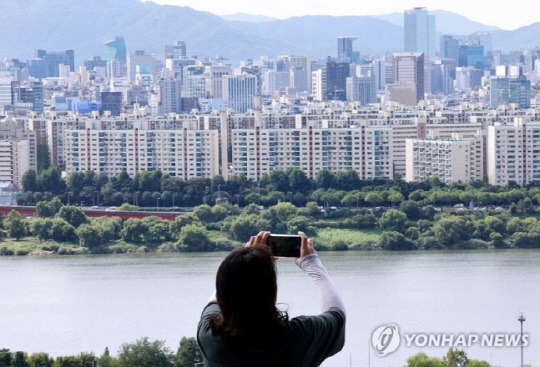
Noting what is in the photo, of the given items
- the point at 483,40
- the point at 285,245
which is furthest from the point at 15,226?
the point at 483,40

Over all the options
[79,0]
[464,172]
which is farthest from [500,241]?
[79,0]

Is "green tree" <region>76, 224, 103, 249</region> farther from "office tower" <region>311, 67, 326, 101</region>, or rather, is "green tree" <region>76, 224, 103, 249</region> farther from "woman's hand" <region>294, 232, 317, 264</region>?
"office tower" <region>311, 67, 326, 101</region>

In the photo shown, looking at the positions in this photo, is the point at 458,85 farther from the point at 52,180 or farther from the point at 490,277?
the point at 490,277

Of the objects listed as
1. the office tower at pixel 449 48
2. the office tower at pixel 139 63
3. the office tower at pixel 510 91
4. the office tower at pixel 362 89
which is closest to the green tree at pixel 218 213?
the office tower at pixel 510 91

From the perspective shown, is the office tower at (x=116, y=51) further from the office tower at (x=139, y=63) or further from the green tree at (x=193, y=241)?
the green tree at (x=193, y=241)

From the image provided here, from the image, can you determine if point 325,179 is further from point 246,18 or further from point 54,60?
point 246,18

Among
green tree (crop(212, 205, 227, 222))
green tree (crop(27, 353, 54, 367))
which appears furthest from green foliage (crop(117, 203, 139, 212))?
green tree (crop(27, 353, 54, 367))
